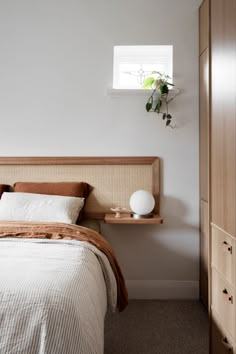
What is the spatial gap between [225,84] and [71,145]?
63.2 inches

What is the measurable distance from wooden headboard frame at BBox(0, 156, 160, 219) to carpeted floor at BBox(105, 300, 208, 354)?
31.9 inches

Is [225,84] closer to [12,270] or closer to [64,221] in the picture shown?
[12,270]

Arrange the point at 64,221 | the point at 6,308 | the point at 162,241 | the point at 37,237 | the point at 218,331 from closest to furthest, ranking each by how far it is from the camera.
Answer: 1. the point at 6,308
2. the point at 218,331
3. the point at 37,237
4. the point at 64,221
5. the point at 162,241

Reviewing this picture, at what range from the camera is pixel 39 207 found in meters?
2.41

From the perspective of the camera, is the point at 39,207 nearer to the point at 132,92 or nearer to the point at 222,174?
the point at 132,92

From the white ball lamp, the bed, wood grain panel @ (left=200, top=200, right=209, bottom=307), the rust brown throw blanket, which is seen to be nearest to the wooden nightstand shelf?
the white ball lamp

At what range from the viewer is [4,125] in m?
2.85

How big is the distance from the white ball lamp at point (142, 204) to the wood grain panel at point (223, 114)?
2.86 feet

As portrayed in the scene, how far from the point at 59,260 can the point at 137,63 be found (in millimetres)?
2097

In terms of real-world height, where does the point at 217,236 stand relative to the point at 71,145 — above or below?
below

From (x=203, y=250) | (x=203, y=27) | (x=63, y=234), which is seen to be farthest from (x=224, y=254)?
(x=203, y=27)

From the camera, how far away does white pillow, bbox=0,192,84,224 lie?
2.35 m

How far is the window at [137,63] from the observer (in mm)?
2885

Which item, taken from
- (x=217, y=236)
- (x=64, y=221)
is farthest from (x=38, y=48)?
(x=217, y=236)
